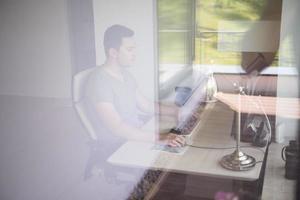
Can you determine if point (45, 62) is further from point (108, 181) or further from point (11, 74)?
point (108, 181)

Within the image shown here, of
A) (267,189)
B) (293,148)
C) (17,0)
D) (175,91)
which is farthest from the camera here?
(175,91)

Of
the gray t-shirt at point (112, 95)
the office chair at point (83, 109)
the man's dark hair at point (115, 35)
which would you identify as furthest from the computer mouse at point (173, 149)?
the man's dark hair at point (115, 35)

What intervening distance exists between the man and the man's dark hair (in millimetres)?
11

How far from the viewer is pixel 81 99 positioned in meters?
1.15

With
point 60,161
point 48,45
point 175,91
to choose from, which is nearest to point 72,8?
point 48,45

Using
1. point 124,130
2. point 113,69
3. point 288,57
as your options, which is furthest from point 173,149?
point 288,57

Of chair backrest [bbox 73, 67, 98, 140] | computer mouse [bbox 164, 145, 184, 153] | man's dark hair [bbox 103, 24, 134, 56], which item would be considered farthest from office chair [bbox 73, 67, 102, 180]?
computer mouse [bbox 164, 145, 184, 153]

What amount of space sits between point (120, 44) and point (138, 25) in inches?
3.3

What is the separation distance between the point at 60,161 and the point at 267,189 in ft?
A: 2.30

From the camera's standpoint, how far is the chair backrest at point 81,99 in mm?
1087

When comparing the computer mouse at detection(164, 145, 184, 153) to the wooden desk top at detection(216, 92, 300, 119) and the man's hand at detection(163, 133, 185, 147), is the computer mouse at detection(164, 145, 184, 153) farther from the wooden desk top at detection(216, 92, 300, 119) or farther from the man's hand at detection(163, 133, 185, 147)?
the wooden desk top at detection(216, 92, 300, 119)

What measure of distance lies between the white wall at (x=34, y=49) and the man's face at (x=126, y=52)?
0.16 metres

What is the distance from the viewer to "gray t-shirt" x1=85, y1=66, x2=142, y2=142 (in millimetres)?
1128

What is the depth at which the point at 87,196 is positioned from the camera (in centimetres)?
115
